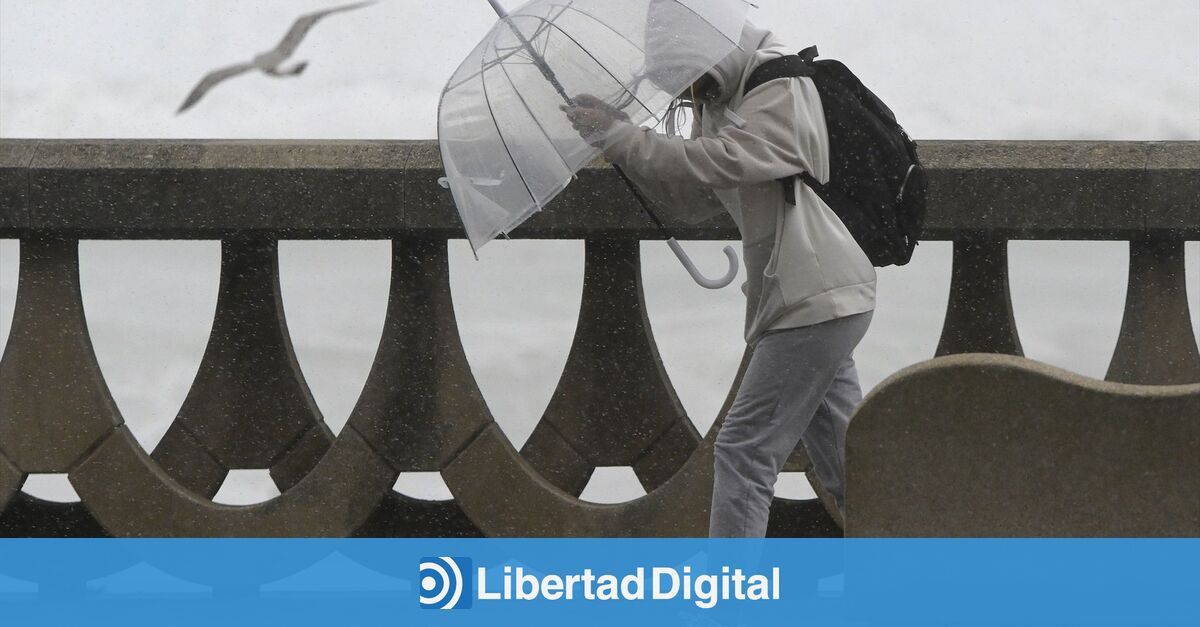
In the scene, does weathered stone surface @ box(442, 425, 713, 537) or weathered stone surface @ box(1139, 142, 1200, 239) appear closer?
weathered stone surface @ box(1139, 142, 1200, 239)

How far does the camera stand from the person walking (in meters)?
3.20

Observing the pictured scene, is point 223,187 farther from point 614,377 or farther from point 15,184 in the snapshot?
point 614,377

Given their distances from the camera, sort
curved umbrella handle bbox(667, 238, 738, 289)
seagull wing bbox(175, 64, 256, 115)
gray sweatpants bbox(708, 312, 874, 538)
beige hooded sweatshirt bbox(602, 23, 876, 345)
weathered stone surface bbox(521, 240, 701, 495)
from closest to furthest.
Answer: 1. beige hooded sweatshirt bbox(602, 23, 876, 345)
2. gray sweatpants bbox(708, 312, 874, 538)
3. curved umbrella handle bbox(667, 238, 738, 289)
4. weathered stone surface bbox(521, 240, 701, 495)
5. seagull wing bbox(175, 64, 256, 115)

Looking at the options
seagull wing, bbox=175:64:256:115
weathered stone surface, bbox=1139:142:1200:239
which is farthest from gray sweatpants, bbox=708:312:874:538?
seagull wing, bbox=175:64:256:115

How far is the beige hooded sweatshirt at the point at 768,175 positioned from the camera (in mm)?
3178

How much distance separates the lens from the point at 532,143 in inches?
133

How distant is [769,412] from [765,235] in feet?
1.37

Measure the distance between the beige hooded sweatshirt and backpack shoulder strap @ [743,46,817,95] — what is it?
17mm

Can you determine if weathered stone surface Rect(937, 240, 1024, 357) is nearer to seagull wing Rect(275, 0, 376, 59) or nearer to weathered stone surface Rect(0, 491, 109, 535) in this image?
seagull wing Rect(275, 0, 376, 59)

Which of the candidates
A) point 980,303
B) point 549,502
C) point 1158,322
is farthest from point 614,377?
point 1158,322

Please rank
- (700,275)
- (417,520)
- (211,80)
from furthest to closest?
(211,80)
(417,520)
(700,275)

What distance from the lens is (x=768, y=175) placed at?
3182 mm

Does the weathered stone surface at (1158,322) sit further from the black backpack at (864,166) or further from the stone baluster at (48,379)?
the stone baluster at (48,379)

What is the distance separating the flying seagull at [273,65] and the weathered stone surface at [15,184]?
0.60m
